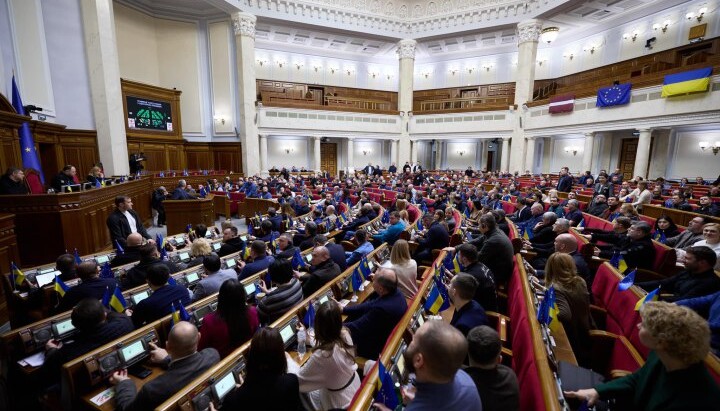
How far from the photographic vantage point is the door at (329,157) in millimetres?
22578

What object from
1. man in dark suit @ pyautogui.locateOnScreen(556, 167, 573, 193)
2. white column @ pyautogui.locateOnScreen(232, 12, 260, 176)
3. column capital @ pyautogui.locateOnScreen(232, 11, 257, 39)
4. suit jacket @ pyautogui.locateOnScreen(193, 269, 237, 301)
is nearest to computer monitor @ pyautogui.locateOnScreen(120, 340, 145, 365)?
suit jacket @ pyautogui.locateOnScreen(193, 269, 237, 301)

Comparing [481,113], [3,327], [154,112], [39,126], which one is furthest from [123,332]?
[481,113]

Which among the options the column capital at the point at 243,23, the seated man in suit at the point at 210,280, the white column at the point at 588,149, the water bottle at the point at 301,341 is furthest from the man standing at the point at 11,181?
the white column at the point at 588,149

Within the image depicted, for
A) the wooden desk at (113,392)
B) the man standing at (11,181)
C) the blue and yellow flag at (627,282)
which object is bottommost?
the wooden desk at (113,392)

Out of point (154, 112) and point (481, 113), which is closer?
point (154, 112)

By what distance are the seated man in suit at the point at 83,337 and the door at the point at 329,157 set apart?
20.4m

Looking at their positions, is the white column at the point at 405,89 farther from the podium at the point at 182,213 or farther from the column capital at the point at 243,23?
the podium at the point at 182,213

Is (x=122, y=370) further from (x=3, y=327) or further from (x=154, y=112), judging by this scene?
(x=154, y=112)

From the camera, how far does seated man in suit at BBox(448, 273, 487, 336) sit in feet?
7.95

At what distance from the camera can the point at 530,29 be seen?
17.1m

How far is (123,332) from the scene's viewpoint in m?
2.54

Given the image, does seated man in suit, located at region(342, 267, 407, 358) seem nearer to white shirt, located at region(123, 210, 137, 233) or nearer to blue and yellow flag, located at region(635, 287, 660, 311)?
blue and yellow flag, located at region(635, 287, 660, 311)

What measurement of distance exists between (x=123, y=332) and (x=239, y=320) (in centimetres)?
87

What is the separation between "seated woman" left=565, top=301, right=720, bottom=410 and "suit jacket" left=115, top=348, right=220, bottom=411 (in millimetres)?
2360
